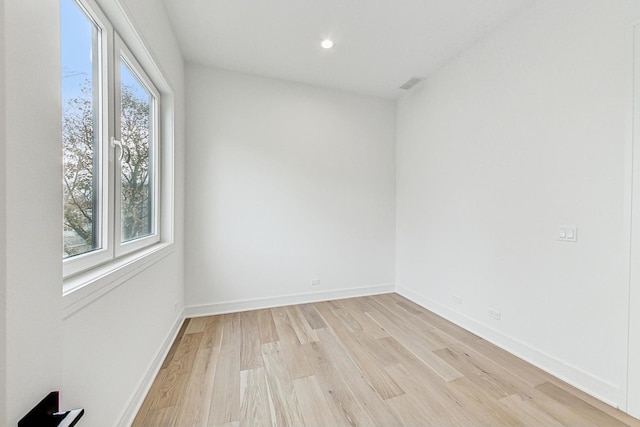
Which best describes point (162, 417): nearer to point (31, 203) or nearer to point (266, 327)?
point (266, 327)

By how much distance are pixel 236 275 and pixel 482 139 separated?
2.99 meters

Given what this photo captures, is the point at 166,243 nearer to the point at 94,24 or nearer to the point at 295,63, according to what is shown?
the point at 94,24

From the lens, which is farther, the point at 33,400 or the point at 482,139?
the point at 482,139

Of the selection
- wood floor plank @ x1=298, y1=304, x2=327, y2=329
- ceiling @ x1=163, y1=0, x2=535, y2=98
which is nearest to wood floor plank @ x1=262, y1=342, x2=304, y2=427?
wood floor plank @ x1=298, y1=304, x2=327, y2=329

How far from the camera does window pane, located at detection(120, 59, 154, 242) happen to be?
5.36 feet

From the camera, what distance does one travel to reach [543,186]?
1.94 metres

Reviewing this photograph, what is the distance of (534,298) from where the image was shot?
200 cm

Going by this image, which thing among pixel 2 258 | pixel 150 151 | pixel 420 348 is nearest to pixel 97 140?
pixel 150 151

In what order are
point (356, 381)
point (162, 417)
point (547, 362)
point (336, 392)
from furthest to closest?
point (547, 362) → point (356, 381) → point (336, 392) → point (162, 417)

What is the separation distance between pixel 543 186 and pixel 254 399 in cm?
260

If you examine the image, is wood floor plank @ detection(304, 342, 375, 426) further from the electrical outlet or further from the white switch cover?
the white switch cover

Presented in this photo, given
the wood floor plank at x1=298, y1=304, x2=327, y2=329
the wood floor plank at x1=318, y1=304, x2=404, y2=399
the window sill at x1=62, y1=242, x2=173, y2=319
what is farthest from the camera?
the wood floor plank at x1=298, y1=304, x2=327, y2=329

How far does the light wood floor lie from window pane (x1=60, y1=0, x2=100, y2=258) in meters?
1.15

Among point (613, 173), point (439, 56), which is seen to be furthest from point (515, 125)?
point (439, 56)
